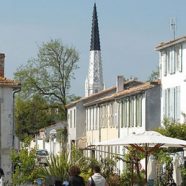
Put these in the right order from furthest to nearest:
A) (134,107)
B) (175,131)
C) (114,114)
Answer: (114,114), (134,107), (175,131)

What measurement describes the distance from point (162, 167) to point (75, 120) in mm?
42468

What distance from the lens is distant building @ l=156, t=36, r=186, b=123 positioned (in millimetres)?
42125

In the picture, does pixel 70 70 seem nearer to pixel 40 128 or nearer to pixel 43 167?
pixel 40 128

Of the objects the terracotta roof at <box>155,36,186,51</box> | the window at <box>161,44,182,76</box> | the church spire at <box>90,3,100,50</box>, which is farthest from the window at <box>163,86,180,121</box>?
the church spire at <box>90,3,100,50</box>

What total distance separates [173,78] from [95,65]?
4253 inches

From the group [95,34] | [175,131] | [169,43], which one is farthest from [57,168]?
[95,34]

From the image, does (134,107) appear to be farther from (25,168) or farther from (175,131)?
(25,168)

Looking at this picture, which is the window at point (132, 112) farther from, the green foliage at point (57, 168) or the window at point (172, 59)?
the green foliage at point (57, 168)

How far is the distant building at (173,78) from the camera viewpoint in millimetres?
42125

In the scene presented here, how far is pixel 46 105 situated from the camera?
80500 millimetres

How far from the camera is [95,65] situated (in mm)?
151750

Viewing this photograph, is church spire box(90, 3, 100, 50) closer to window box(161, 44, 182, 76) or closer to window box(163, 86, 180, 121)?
window box(161, 44, 182, 76)

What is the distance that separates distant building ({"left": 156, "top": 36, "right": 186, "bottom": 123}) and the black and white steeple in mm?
94530

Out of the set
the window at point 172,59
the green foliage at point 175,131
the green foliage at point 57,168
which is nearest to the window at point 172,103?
the window at point 172,59
